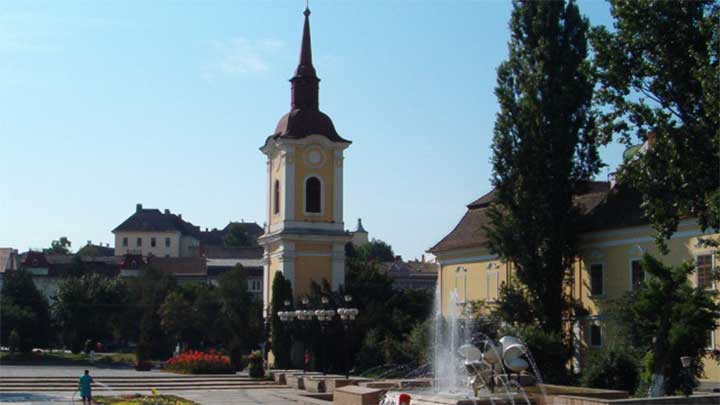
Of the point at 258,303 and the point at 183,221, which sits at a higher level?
the point at 183,221

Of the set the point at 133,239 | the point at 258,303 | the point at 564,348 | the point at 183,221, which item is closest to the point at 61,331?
the point at 258,303

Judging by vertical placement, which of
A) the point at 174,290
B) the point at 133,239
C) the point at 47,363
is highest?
the point at 133,239

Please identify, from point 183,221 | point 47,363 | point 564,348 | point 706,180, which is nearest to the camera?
point 706,180

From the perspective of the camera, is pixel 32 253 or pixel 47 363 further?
pixel 32 253

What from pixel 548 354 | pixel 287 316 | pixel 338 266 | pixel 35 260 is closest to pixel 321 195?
pixel 338 266

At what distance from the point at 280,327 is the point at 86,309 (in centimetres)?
2886

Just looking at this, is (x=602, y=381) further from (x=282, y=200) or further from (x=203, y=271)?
(x=203, y=271)

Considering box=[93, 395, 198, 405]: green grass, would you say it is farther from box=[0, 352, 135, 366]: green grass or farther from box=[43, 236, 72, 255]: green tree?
box=[43, 236, 72, 255]: green tree

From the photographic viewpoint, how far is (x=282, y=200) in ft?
180

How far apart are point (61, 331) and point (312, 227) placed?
92.4 ft

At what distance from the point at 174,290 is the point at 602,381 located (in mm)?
50863

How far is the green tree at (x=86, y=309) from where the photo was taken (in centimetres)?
7394

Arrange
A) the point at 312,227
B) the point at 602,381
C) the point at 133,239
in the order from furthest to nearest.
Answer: the point at 133,239 < the point at 312,227 < the point at 602,381

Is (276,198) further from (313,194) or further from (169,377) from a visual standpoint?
(169,377)
